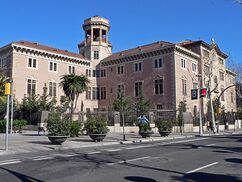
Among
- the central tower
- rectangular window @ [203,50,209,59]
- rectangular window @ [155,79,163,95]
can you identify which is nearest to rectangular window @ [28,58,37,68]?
the central tower

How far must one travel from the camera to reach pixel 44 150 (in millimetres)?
15258

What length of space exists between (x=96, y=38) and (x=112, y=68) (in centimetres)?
779

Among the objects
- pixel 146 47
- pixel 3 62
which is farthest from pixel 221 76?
pixel 3 62

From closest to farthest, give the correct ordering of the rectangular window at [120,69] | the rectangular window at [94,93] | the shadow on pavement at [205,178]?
1. the shadow on pavement at [205,178]
2. the rectangular window at [120,69]
3. the rectangular window at [94,93]

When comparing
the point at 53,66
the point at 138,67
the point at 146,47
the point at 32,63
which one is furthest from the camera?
Answer: the point at 146,47

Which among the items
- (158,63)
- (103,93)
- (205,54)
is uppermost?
(205,54)

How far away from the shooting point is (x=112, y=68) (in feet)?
178

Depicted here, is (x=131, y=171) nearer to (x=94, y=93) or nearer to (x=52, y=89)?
(x=52, y=89)

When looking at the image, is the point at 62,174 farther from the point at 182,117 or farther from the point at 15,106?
the point at 15,106

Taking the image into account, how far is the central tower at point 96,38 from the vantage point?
56594 mm

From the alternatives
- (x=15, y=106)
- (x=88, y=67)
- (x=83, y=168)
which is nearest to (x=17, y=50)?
(x=15, y=106)

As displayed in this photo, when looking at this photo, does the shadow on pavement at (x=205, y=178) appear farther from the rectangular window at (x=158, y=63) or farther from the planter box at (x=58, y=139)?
the rectangular window at (x=158, y=63)

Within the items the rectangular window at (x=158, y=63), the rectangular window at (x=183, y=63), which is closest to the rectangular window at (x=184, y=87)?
the rectangular window at (x=183, y=63)

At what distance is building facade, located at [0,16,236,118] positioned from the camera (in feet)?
149
